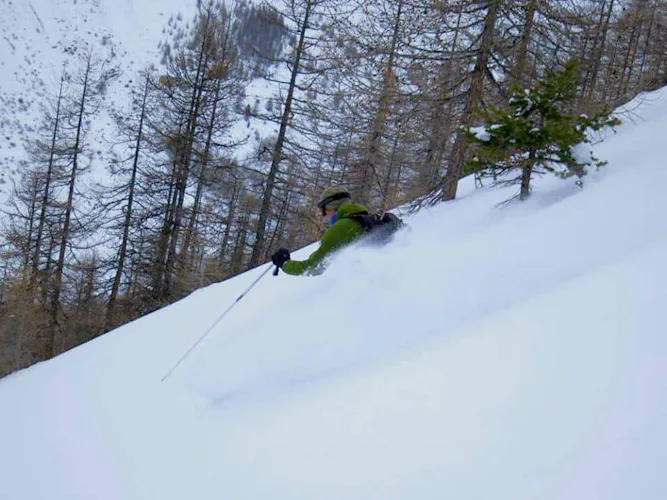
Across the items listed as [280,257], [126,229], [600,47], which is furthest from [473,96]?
[126,229]

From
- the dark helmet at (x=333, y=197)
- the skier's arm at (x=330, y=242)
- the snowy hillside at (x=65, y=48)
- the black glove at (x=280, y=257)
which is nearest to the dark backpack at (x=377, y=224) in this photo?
the skier's arm at (x=330, y=242)

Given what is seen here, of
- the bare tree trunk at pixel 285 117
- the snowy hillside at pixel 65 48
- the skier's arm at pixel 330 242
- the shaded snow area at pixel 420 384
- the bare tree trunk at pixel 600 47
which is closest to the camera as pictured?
the shaded snow area at pixel 420 384

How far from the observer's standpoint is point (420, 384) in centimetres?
279

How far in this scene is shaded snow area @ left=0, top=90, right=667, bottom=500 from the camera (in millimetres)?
2080

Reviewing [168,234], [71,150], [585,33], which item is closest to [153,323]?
[585,33]

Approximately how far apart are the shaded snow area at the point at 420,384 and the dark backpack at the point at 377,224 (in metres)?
0.16

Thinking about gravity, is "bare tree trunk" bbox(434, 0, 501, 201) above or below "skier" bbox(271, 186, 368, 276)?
above

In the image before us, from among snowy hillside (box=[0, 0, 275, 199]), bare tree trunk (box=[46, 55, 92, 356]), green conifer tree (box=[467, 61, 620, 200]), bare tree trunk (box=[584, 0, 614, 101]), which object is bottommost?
bare tree trunk (box=[46, 55, 92, 356])

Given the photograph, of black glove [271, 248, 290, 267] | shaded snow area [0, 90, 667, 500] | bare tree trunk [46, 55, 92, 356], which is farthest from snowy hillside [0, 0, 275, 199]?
shaded snow area [0, 90, 667, 500]

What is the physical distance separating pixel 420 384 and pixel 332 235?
248 centimetres

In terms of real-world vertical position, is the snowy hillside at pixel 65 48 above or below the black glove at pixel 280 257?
above

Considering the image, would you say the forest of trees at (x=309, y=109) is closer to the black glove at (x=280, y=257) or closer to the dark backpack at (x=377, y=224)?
the dark backpack at (x=377, y=224)

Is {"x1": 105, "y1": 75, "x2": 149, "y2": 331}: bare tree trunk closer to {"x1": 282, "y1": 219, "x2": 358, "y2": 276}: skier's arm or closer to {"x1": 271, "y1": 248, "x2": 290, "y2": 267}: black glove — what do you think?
{"x1": 271, "y1": 248, "x2": 290, "y2": 267}: black glove

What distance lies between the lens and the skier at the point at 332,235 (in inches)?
197
